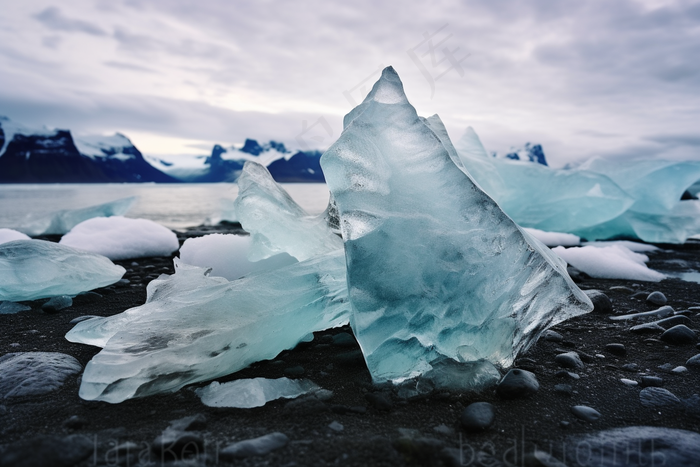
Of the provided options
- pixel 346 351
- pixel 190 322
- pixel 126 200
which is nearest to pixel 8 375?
pixel 190 322

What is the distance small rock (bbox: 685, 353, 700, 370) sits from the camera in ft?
6.59

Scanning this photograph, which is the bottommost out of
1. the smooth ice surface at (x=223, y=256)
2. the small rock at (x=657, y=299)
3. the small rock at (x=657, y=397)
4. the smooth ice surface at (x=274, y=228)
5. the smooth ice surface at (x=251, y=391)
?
the small rock at (x=657, y=397)

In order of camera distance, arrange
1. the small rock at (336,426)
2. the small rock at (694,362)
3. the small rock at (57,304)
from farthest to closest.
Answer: the small rock at (57,304), the small rock at (694,362), the small rock at (336,426)

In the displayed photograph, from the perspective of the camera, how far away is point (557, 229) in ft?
23.6

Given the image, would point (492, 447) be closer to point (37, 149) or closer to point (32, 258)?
point (32, 258)

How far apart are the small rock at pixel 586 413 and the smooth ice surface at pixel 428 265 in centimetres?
35

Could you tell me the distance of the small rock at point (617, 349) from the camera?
2205 mm

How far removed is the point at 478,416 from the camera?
4.85ft

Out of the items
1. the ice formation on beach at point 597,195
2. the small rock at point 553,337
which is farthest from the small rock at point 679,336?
the ice formation on beach at point 597,195

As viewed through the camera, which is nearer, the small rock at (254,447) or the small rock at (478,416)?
the small rock at (254,447)

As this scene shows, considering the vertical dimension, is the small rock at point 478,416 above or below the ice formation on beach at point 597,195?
below

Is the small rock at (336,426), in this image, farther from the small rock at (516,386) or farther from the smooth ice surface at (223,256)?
the smooth ice surface at (223,256)

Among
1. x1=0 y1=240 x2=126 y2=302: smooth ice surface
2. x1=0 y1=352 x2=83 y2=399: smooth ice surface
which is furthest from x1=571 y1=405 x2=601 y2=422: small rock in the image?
x1=0 y1=240 x2=126 y2=302: smooth ice surface

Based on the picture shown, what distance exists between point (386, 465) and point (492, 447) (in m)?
0.35
